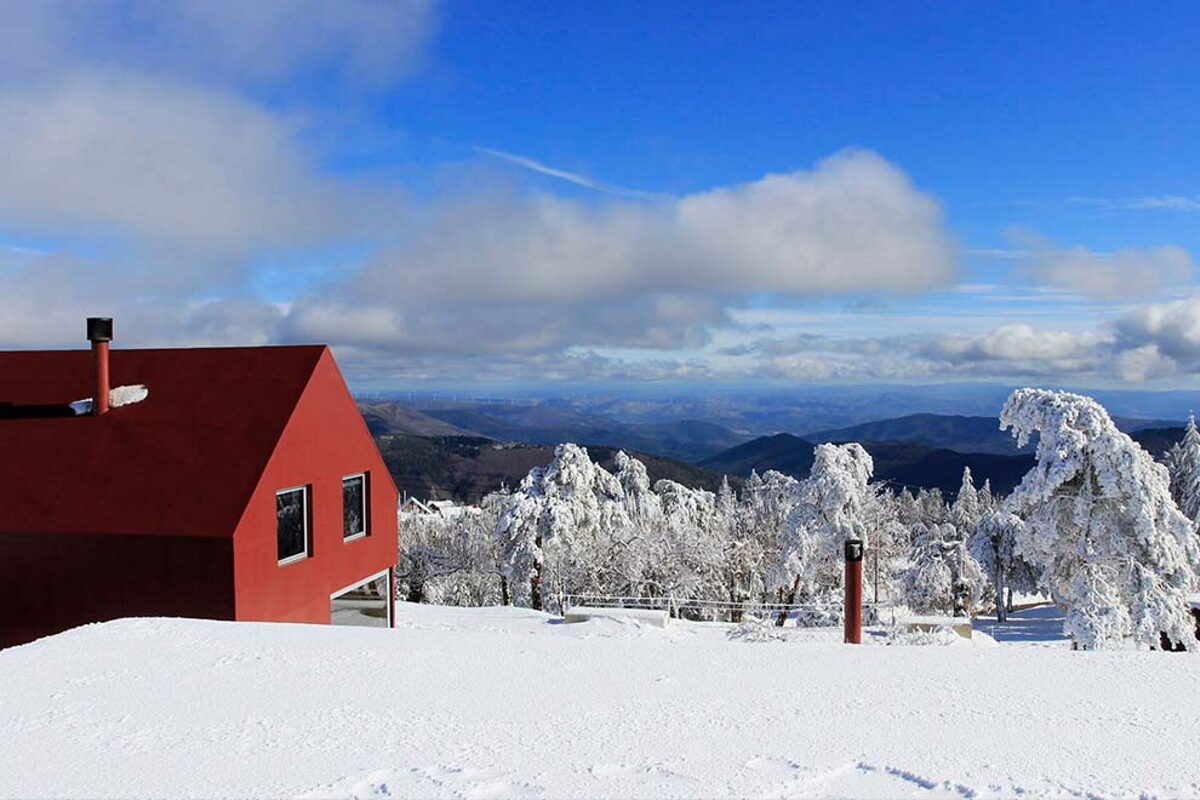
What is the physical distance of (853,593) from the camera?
372 inches

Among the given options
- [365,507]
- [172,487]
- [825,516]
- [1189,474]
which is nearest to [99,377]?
[172,487]

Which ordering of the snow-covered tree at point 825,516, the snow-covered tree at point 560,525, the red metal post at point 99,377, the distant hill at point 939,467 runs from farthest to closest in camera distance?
the distant hill at point 939,467, the snow-covered tree at point 560,525, the snow-covered tree at point 825,516, the red metal post at point 99,377

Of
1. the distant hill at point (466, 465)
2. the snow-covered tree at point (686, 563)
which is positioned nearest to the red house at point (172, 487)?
the snow-covered tree at point (686, 563)

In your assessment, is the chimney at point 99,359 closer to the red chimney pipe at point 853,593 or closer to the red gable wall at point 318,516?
the red gable wall at point 318,516

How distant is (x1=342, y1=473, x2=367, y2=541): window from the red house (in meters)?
0.31

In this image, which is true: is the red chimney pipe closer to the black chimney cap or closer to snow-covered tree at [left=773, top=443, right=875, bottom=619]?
the black chimney cap

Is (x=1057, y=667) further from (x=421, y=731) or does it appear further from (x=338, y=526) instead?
(x=338, y=526)

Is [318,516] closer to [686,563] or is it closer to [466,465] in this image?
[686,563]

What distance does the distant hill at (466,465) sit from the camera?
13712cm

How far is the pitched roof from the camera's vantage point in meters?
10.1

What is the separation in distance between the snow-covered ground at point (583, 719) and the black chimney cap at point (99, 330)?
17.5ft

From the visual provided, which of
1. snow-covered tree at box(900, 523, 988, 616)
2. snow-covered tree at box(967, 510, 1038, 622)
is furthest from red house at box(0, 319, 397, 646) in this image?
snow-covered tree at box(967, 510, 1038, 622)

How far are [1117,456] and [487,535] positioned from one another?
3372 cm

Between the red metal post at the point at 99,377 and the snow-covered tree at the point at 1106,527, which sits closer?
the red metal post at the point at 99,377
